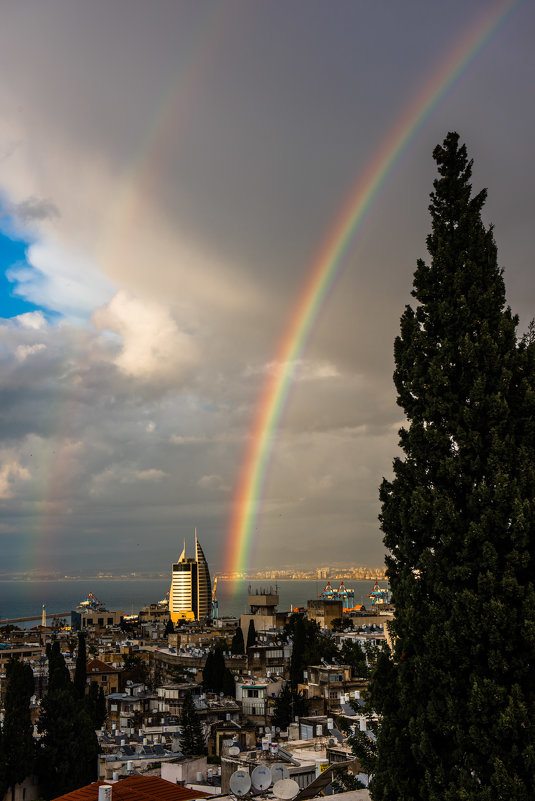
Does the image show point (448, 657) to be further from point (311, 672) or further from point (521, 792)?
point (311, 672)

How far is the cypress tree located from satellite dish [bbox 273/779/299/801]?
25.7 ft

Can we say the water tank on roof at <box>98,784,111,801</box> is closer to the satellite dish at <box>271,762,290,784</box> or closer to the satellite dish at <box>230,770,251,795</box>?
the satellite dish at <box>230,770,251,795</box>

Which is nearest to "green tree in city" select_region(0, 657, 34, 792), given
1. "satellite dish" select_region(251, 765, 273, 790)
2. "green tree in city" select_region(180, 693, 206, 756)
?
"green tree in city" select_region(180, 693, 206, 756)

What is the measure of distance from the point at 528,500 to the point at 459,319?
2398 millimetres

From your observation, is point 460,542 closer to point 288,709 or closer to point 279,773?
point 279,773

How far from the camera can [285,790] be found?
15688 millimetres

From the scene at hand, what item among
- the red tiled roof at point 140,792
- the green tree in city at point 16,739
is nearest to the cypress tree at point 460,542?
the red tiled roof at point 140,792

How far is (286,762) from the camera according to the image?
2306 centimetres

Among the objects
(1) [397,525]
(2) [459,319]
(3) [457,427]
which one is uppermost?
(2) [459,319]

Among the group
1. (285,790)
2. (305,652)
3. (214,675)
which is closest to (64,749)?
(285,790)

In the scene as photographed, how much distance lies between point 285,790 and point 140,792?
11.3ft

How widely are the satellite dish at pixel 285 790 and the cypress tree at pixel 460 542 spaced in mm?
7823

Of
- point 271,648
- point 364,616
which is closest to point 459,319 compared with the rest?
point 271,648

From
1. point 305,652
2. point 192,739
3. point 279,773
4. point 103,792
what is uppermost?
point 103,792
